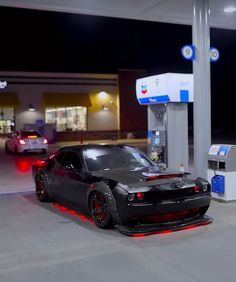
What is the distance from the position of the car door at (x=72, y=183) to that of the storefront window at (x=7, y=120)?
3013 centimetres

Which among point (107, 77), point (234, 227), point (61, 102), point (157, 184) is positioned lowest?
point (234, 227)

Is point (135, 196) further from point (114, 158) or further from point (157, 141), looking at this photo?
point (157, 141)

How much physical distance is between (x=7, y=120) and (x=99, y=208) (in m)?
32.5

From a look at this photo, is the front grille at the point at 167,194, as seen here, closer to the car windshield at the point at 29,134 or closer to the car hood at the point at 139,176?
the car hood at the point at 139,176

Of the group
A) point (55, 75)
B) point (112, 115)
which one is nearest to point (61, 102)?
point (55, 75)

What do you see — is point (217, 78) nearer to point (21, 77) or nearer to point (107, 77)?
point (107, 77)

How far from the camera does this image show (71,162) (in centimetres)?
867

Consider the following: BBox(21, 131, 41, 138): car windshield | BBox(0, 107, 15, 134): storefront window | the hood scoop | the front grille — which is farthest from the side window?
BBox(0, 107, 15, 134): storefront window

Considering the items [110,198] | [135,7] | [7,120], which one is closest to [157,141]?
[135,7]

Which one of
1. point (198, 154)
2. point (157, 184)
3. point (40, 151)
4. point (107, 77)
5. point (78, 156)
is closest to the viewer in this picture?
point (157, 184)

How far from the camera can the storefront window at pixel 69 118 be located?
132 ft

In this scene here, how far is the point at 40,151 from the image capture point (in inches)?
986

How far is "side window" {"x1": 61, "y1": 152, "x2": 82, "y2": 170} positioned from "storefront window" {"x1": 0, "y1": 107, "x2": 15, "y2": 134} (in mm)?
30054

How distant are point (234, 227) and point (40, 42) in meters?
40.4
